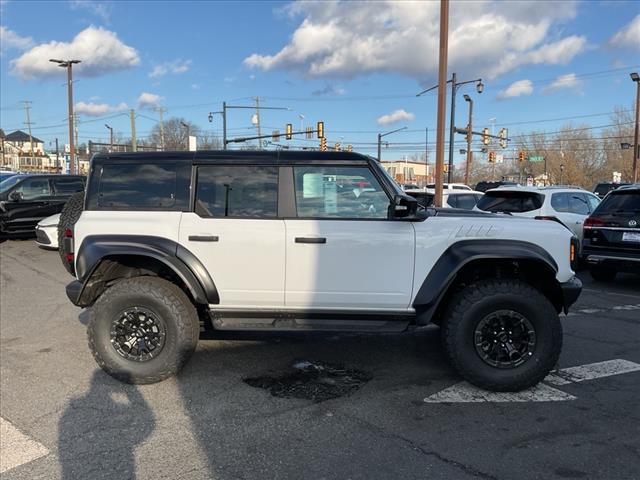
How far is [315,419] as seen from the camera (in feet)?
12.3

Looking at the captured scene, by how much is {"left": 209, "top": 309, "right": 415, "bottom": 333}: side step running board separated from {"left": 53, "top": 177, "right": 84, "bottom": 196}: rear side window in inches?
448

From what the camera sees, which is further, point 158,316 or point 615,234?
→ point 615,234

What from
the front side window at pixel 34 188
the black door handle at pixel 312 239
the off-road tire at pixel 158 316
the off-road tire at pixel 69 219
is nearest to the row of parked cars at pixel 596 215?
the black door handle at pixel 312 239

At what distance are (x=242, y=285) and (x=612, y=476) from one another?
2902 millimetres

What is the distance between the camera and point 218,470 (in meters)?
3.09

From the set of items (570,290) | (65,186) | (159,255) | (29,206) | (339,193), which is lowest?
(570,290)

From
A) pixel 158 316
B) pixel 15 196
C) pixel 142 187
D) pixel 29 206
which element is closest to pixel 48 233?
pixel 15 196

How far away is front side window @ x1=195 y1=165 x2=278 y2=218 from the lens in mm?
4391

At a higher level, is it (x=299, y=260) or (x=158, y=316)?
(x=299, y=260)

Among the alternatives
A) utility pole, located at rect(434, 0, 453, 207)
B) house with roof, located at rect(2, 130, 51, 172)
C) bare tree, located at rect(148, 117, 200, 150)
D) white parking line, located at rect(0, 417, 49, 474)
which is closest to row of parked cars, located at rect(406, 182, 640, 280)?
utility pole, located at rect(434, 0, 453, 207)

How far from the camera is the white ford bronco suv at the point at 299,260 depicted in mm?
4219

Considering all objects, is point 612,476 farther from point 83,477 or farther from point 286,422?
point 83,477

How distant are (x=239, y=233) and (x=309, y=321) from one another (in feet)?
3.13

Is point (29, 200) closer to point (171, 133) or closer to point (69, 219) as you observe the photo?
point (69, 219)
